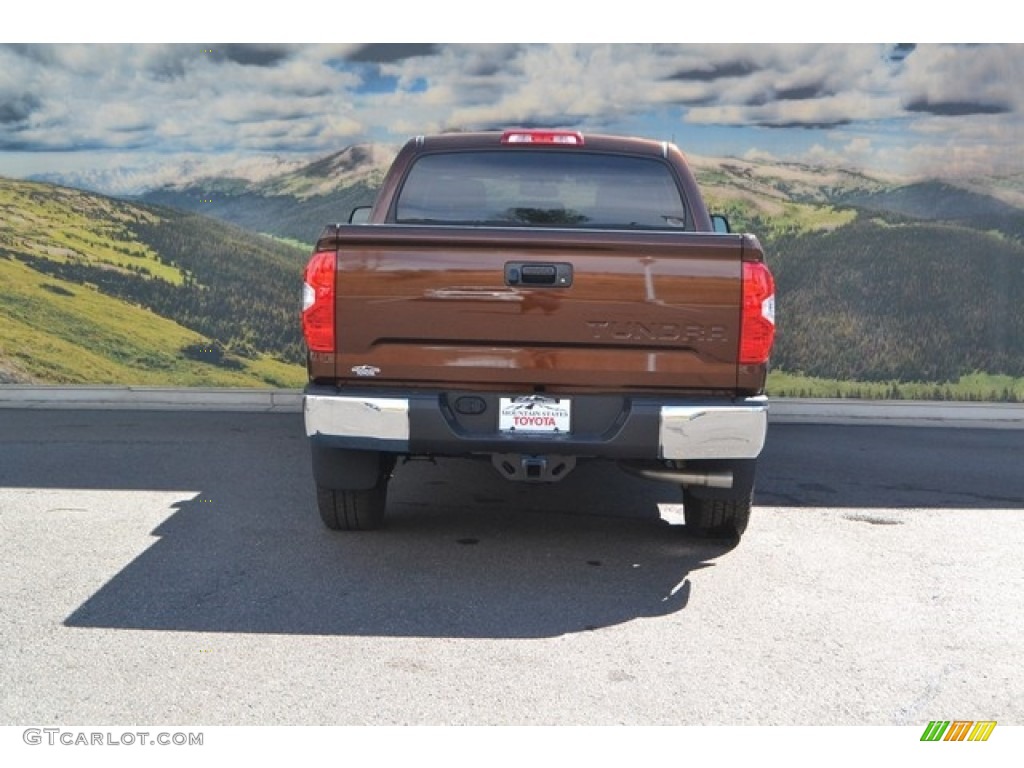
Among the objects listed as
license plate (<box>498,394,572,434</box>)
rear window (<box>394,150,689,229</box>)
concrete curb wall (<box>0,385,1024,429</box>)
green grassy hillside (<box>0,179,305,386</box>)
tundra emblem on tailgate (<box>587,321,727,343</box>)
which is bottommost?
concrete curb wall (<box>0,385,1024,429</box>)

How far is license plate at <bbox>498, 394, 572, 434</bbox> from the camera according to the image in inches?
213

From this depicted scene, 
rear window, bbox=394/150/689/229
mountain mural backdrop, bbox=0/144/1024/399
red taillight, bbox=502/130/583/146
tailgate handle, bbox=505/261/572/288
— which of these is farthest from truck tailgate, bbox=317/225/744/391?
mountain mural backdrop, bbox=0/144/1024/399

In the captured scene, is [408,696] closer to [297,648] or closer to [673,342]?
[297,648]

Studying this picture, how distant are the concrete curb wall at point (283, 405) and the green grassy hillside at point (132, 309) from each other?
15 centimetres

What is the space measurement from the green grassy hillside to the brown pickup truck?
6.65 meters

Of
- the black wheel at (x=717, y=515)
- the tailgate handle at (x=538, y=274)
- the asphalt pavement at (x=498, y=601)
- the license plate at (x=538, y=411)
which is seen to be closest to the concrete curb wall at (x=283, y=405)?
the asphalt pavement at (x=498, y=601)

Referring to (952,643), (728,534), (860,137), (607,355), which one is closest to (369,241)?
(607,355)

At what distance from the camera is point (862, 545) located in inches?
256

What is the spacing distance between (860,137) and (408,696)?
30.2ft

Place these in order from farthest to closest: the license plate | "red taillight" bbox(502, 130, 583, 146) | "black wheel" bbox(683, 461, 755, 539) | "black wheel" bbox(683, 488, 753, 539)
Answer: "red taillight" bbox(502, 130, 583, 146) < "black wheel" bbox(683, 488, 753, 539) < "black wheel" bbox(683, 461, 755, 539) < the license plate

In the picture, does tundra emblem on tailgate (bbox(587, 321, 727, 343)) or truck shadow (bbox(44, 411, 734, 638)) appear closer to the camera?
truck shadow (bbox(44, 411, 734, 638))

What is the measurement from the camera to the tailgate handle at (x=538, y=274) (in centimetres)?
534

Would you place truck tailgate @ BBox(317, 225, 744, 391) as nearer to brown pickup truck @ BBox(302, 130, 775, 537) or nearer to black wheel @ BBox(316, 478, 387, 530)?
brown pickup truck @ BBox(302, 130, 775, 537)

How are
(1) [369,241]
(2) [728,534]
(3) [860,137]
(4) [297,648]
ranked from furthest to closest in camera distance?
(3) [860,137] < (2) [728,534] < (1) [369,241] < (4) [297,648]
